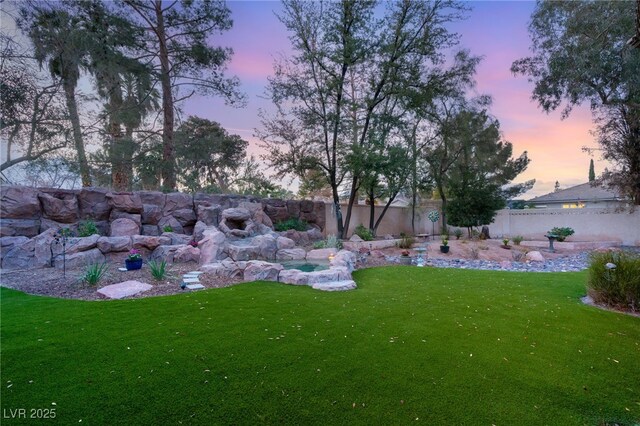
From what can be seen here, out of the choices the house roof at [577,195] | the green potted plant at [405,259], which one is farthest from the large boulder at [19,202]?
the house roof at [577,195]

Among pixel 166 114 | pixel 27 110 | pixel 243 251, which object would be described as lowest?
pixel 243 251

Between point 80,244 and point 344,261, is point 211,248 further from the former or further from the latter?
point 344,261

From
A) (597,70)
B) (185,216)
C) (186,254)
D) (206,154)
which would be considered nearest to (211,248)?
(186,254)

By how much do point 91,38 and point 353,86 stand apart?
26.0 feet

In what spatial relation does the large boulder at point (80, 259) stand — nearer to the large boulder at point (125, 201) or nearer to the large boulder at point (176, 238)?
the large boulder at point (176, 238)

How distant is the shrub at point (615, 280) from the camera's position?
3971mm

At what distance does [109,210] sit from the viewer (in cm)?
830

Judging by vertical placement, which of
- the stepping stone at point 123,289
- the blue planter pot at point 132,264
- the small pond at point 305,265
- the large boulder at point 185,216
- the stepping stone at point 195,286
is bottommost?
the small pond at point 305,265

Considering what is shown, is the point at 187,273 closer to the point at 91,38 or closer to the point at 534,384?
the point at 534,384

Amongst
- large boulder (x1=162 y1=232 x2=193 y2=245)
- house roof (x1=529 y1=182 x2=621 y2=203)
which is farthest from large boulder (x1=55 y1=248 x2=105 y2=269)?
house roof (x1=529 y1=182 x2=621 y2=203)

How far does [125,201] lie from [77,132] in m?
2.05

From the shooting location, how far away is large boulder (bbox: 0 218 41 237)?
6.79m

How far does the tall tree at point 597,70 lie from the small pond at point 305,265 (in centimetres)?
775

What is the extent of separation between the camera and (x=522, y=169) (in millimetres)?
17172
